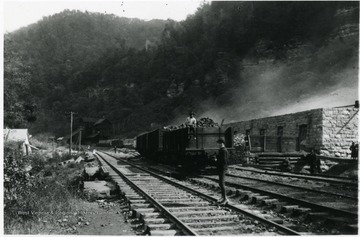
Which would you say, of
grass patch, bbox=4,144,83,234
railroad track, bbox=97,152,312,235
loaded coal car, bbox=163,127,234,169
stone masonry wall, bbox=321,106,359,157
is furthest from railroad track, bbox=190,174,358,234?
stone masonry wall, bbox=321,106,359,157

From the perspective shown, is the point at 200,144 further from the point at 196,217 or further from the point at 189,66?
the point at 189,66

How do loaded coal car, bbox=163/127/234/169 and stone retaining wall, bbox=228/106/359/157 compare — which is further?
stone retaining wall, bbox=228/106/359/157

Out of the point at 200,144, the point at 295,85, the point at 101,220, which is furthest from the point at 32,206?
the point at 295,85

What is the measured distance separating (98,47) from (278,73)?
80.5m

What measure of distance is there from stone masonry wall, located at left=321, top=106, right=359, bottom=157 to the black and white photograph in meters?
0.07

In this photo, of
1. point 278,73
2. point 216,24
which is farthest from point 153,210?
point 216,24

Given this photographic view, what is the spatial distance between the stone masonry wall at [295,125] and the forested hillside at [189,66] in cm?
1713

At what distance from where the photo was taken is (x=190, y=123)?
17500 millimetres

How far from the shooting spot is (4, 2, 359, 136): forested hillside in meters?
49.9

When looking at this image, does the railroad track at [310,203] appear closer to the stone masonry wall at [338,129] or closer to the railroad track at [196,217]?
the railroad track at [196,217]

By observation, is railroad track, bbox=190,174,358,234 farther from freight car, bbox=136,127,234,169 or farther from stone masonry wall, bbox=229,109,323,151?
stone masonry wall, bbox=229,109,323,151

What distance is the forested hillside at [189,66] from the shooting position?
49938 millimetres

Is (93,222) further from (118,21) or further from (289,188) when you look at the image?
(118,21)

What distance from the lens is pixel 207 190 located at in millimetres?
11703
